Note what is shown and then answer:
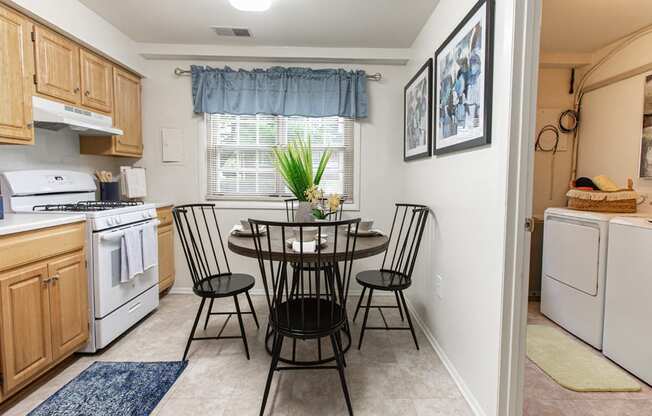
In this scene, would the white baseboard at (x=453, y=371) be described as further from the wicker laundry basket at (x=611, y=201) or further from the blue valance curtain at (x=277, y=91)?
the blue valance curtain at (x=277, y=91)

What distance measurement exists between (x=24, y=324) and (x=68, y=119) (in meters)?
1.34

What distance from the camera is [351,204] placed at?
11.3 feet

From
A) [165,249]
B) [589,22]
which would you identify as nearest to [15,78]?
[165,249]

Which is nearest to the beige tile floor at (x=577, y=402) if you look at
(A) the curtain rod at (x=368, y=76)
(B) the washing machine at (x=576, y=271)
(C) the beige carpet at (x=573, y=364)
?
(C) the beige carpet at (x=573, y=364)

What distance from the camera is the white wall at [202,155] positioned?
132 inches

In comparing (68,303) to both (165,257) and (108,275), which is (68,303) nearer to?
(108,275)

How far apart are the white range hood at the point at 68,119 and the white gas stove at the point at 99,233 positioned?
391 mm

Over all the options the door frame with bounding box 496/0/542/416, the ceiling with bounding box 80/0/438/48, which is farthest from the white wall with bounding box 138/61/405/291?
the door frame with bounding box 496/0/542/416

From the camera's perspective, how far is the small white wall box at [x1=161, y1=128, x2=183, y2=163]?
3.36 metres

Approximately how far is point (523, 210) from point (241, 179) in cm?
268

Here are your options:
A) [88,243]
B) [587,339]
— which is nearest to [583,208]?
[587,339]

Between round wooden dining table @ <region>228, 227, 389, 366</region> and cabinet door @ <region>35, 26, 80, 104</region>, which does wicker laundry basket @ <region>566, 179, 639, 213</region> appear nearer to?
round wooden dining table @ <region>228, 227, 389, 366</region>

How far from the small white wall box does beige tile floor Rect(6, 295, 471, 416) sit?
1657 millimetres

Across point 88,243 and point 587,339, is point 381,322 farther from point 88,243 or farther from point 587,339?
point 88,243
